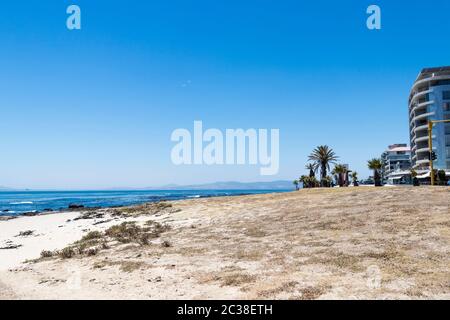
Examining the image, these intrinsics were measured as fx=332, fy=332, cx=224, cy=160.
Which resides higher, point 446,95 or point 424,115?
point 446,95

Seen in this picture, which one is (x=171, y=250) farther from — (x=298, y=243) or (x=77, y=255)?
(x=298, y=243)

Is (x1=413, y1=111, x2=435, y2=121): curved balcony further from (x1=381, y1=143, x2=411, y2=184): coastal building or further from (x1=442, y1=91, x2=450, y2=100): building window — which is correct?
(x1=381, y1=143, x2=411, y2=184): coastal building

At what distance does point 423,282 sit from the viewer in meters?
8.52

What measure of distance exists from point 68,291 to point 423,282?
376 inches

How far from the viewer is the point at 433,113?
88.9m

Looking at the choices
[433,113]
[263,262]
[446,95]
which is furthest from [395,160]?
[263,262]

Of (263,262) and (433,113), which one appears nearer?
(263,262)

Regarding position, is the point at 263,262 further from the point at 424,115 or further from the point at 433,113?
the point at 424,115

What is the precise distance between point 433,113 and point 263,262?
314 ft

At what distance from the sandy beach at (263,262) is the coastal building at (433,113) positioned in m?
78.1

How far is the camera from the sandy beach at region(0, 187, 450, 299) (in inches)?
343

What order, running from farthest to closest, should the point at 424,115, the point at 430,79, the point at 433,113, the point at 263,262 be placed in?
1. the point at 424,115
2. the point at 430,79
3. the point at 433,113
4. the point at 263,262

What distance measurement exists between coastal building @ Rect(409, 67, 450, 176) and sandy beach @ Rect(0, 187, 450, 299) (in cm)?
7807

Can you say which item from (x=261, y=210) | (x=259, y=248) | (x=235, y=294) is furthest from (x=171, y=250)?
(x=261, y=210)
